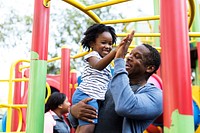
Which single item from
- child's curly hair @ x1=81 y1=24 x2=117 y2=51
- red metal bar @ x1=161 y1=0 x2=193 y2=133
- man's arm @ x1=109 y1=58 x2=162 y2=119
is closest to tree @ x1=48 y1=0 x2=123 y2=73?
child's curly hair @ x1=81 y1=24 x2=117 y2=51

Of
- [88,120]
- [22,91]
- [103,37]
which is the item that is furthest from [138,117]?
[22,91]

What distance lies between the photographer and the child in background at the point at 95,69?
1.33 m

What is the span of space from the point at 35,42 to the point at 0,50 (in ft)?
36.4

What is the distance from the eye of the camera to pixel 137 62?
1272 millimetres

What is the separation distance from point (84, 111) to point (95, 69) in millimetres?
203

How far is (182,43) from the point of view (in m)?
0.88

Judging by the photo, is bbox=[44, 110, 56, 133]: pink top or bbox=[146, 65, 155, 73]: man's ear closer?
bbox=[146, 65, 155, 73]: man's ear

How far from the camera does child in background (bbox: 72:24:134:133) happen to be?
1329 millimetres

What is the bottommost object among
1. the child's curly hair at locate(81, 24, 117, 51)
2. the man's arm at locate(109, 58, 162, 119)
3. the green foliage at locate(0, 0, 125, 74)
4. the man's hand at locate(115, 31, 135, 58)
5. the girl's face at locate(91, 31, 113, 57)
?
the man's arm at locate(109, 58, 162, 119)

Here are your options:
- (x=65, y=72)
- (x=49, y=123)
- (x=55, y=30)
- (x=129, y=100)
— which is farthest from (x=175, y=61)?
(x=55, y=30)

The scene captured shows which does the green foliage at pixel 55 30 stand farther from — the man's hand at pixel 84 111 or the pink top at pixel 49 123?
the man's hand at pixel 84 111

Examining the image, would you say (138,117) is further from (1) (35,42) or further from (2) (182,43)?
(1) (35,42)

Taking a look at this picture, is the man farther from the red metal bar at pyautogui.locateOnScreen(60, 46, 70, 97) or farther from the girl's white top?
the red metal bar at pyautogui.locateOnScreen(60, 46, 70, 97)

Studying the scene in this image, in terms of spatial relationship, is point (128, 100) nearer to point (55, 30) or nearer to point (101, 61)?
point (101, 61)
